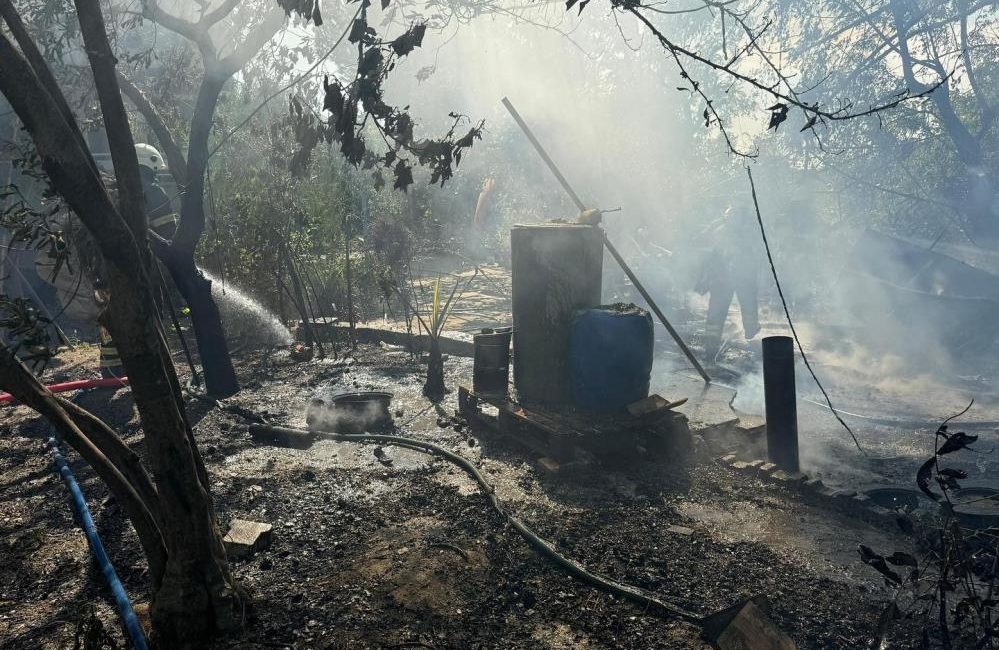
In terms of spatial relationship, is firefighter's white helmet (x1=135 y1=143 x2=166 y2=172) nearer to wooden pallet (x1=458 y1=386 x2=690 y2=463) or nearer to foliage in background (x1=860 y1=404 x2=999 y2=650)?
wooden pallet (x1=458 y1=386 x2=690 y2=463)

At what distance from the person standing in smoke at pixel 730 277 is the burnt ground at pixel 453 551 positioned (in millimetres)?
6662

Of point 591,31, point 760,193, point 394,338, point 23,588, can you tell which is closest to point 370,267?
point 394,338

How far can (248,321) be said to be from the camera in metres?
10.5

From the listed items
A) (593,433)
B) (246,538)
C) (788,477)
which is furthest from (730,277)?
(246,538)

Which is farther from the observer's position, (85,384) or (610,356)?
(85,384)

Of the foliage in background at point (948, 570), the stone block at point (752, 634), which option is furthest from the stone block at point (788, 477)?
the stone block at point (752, 634)

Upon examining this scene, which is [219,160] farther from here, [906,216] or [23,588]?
[906,216]

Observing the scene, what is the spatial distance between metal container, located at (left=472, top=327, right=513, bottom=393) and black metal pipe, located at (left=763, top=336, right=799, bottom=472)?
2.41 meters

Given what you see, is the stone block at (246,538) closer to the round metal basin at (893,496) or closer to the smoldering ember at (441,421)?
the smoldering ember at (441,421)

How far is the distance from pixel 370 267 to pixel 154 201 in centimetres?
498

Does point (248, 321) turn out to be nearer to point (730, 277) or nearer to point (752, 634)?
point (730, 277)

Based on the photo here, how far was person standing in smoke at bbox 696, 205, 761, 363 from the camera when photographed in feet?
38.4

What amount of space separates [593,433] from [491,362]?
1.49 metres

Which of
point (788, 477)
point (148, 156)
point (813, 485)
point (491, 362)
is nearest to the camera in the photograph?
point (813, 485)
